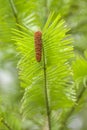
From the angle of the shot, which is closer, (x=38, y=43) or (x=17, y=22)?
(x=38, y=43)

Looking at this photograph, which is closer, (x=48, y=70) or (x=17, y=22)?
(x=48, y=70)

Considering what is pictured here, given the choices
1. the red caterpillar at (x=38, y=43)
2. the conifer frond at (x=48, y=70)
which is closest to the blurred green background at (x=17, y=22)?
the conifer frond at (x=48, y=70)

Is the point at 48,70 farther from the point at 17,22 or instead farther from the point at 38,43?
the point at 17,22

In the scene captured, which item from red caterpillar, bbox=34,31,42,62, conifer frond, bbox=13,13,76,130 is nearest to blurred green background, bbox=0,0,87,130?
conifer frond, bbox=13,13,76,130

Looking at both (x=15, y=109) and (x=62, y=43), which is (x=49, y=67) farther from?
(x=15, y=109)

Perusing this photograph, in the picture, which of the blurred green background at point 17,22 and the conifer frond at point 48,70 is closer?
the conifer frond at point 48,70

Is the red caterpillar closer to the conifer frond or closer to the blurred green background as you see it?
the conifer frond

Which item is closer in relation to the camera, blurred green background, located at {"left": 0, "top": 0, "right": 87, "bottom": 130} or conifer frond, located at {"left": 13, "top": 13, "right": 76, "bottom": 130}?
conifer frond, located at {"left": 13, "top": 13, "right": 76, "bottom": 130}

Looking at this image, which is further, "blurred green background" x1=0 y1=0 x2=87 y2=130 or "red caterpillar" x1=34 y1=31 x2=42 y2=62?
"blurred green background" x1=0 y1=0 x2=87 y2=130

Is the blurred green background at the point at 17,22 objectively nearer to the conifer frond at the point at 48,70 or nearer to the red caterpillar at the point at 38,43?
the conifer frond at the point at 48,70

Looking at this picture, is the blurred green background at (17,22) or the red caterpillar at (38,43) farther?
the blurred green background at (17,22)

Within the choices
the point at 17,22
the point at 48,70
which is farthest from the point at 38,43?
the point at 17,22
